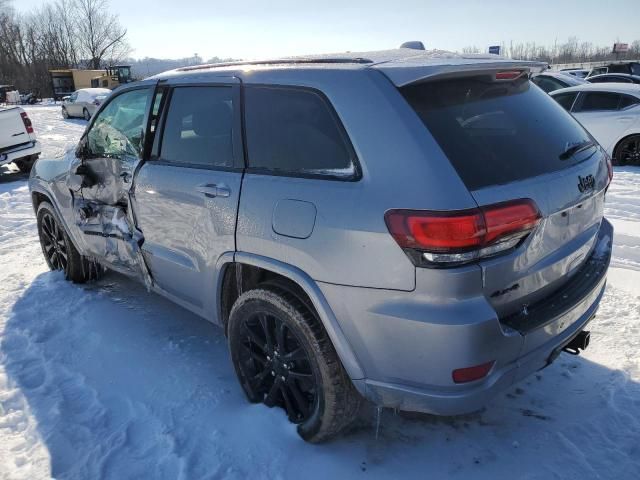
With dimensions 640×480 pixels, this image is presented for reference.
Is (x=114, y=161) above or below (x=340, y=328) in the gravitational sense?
above

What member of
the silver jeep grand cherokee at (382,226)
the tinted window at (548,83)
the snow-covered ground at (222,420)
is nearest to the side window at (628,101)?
the tinted window at (548,83)

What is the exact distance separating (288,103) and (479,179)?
1019 mm

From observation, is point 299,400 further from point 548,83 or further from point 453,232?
point 548,83

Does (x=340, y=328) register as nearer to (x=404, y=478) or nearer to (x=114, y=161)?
(x=404, y=478)

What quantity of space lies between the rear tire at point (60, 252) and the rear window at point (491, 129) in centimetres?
348

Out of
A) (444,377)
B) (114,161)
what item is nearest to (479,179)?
(444,377)

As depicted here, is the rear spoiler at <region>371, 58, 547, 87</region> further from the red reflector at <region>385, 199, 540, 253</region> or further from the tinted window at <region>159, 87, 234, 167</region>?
the tinted window at <region>159, 87, 234, 167</region>

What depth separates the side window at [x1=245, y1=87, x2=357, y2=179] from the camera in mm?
2279

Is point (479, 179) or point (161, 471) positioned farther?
point (161, 471)

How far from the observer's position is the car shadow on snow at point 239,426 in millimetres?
2453

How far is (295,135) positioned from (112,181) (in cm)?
192

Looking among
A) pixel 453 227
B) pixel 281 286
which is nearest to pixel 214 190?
pixel 281 286

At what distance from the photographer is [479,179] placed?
6.69 ft

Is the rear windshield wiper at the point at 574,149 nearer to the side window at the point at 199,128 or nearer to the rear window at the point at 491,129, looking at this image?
the rear window at the point at 491,129
